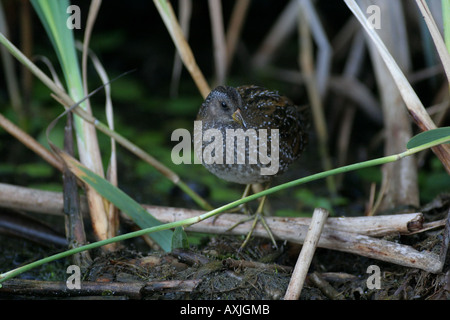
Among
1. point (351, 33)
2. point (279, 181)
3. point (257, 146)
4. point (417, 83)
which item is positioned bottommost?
point (279, 181)

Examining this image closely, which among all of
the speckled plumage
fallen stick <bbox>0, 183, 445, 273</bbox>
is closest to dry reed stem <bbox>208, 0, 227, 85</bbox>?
the speckled plumage

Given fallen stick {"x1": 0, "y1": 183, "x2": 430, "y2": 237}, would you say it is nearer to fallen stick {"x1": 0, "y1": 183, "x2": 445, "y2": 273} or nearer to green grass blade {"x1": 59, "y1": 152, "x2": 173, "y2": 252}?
fallen stick {"x1": 0, "y1": 183, "x2": 445, "y2": 273}

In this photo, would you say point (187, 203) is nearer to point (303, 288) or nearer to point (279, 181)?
point (279, 181)

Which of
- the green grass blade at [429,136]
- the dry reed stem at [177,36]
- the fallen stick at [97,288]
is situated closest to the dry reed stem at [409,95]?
the green grass blade at [429,136]

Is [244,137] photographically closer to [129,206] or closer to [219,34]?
[129,206]

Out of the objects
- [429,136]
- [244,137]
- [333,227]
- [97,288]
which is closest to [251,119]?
[244,137]

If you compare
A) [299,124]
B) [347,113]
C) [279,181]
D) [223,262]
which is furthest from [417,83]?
[223,262]
